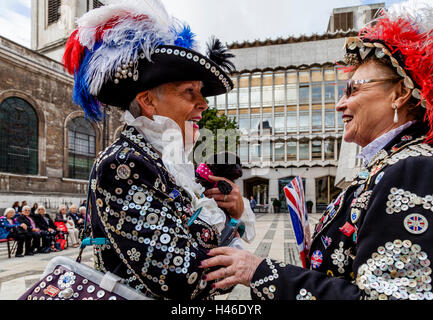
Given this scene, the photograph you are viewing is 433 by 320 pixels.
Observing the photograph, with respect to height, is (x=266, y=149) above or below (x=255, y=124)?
below

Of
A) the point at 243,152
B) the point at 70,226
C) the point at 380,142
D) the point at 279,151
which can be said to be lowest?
the point at 70,226

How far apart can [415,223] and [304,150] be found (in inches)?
1449

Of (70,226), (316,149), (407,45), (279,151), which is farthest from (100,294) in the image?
(316,149)

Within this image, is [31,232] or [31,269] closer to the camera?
[31,269]

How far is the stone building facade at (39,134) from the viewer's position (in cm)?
1578

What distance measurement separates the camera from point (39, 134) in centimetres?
1777

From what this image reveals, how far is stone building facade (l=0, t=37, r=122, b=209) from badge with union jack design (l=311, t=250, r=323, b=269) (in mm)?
14204

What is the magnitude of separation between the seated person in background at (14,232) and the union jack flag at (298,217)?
9.66 metres

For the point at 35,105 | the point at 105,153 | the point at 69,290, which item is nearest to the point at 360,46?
the point at 105,153

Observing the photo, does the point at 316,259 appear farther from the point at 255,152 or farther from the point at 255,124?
the point at 255,124

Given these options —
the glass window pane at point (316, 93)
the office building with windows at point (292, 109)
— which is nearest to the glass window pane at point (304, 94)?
the office building with windows at point (292, 109)
